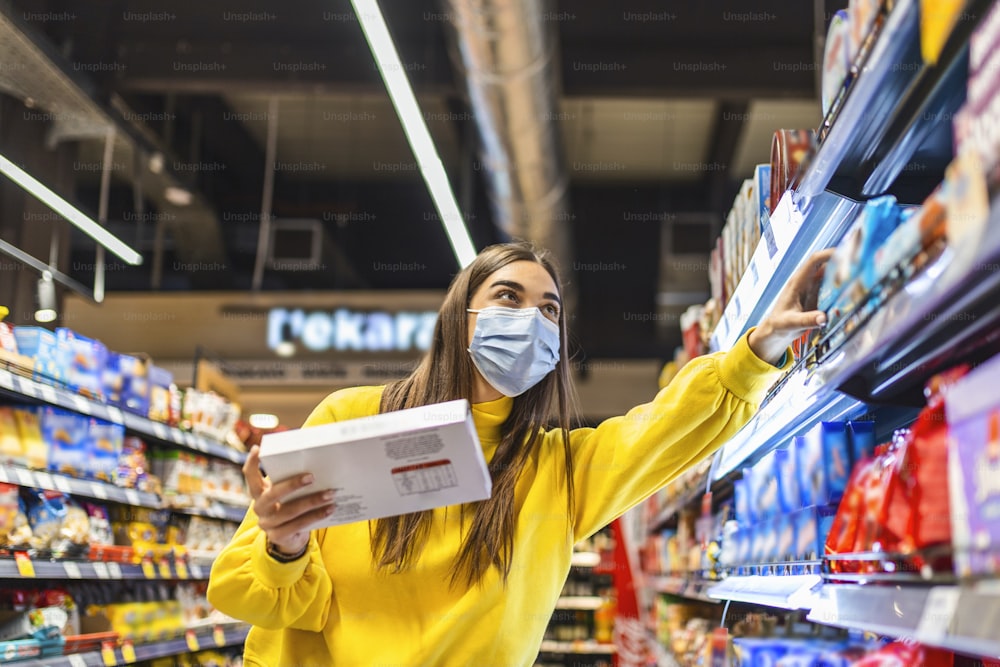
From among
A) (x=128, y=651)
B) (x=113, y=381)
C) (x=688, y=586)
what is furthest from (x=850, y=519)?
(x=113, y=381)

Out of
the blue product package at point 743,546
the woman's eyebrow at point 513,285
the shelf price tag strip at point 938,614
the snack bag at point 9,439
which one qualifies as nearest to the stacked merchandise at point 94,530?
the snack bag at point 9,439

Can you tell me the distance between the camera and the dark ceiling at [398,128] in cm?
712

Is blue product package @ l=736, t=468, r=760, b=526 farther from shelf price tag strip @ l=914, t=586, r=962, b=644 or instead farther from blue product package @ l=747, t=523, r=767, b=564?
shelf price tag strip @ l=914, t=586, r=962, b=644

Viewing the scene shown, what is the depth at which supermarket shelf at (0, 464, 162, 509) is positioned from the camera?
11.4 feet

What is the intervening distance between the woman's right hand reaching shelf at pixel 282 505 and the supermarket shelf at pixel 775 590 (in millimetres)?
824

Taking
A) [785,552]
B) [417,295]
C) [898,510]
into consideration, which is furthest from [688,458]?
[417,295]

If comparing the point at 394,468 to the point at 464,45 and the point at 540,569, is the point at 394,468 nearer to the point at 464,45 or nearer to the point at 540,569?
the point at 540,569

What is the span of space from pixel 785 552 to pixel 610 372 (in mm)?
10533

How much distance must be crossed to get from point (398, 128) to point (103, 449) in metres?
6.16

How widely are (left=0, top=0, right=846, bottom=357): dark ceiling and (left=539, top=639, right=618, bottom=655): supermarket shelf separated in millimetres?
3777

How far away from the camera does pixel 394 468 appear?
153 cm

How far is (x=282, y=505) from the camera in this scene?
1614mm

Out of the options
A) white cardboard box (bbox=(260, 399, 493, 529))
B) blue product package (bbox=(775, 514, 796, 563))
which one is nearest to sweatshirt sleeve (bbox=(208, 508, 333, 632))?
white cardboard box (bbox=(260, 399, 493, 529))

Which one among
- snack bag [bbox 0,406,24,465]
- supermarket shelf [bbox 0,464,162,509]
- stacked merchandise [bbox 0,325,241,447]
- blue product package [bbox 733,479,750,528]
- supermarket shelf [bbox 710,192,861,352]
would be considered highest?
stacked merchandise [bbox 0,325,241,447]
